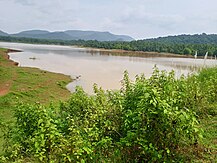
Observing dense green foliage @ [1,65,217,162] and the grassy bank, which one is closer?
dense green foliage @ [1,65,217,162]

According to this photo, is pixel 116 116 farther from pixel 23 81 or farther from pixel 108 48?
pixel 108 48

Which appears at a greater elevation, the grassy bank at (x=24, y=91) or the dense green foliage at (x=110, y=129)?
the dense green foliage at (x=110, y=129)

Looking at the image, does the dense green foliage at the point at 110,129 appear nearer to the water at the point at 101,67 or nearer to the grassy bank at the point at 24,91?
the water at the point at 101,67

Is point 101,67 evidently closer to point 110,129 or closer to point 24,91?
point 24,91

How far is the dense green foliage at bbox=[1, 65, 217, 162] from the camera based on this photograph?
345cm

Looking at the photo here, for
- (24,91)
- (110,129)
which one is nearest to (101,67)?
(24,91)

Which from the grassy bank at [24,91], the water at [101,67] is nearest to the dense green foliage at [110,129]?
the water at [101,67]

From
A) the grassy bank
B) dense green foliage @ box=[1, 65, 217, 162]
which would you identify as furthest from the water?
dense green foliage @ box=[1, 65, 217, 162]

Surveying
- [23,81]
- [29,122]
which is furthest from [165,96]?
[23,81]

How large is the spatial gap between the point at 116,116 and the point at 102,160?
81cm

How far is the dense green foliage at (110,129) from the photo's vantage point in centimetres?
345

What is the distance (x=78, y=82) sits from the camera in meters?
25.6

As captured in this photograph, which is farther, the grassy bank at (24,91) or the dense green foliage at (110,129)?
the grassy bank at (24,91)

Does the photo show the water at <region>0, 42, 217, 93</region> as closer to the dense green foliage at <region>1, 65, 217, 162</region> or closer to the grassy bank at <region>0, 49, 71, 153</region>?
the grassy bank at <region>0, 49, 71, 153</region>
